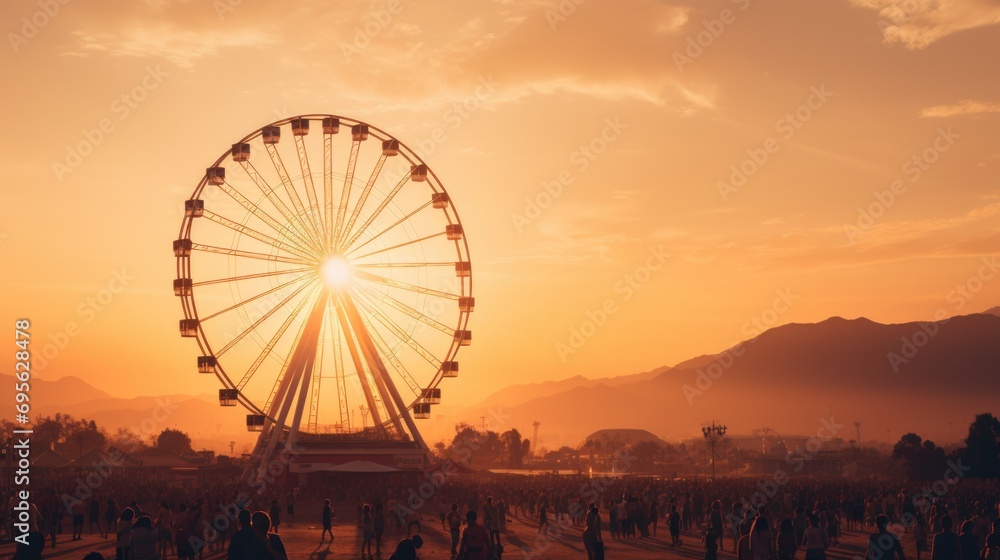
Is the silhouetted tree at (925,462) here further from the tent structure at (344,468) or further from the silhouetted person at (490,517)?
the silhouetted person at (490,517)

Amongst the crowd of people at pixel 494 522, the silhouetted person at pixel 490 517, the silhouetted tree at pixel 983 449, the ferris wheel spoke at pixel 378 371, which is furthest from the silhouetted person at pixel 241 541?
the silhouetted tree at pixel 983 449

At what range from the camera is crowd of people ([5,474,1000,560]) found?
16.6 meters

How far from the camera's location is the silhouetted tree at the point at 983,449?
10588 cm

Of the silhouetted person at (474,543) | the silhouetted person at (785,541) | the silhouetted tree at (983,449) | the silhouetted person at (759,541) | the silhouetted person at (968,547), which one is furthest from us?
the silhouetted tree at (983,449)

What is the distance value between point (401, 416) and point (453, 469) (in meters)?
7.96

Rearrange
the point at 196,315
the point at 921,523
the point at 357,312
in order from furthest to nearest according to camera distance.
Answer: the point at 357,312 → the point at 196,315 → the point at 921,523

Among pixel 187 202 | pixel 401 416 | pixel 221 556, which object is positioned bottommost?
pixel 221 556

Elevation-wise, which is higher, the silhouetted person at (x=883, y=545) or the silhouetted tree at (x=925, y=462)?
the silhouetted tree at (x=925, y=462)

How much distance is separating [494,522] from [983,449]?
296 ft

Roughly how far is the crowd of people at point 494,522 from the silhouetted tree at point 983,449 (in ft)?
164

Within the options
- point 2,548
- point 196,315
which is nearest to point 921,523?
point 2,548

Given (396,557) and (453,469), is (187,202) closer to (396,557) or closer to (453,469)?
(453,469)

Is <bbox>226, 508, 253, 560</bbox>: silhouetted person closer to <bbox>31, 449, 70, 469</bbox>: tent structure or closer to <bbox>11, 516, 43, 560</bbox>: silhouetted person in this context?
<bbox>11, 516, 43, 560</bbox>: silhouetted person

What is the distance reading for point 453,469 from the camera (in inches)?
2867
